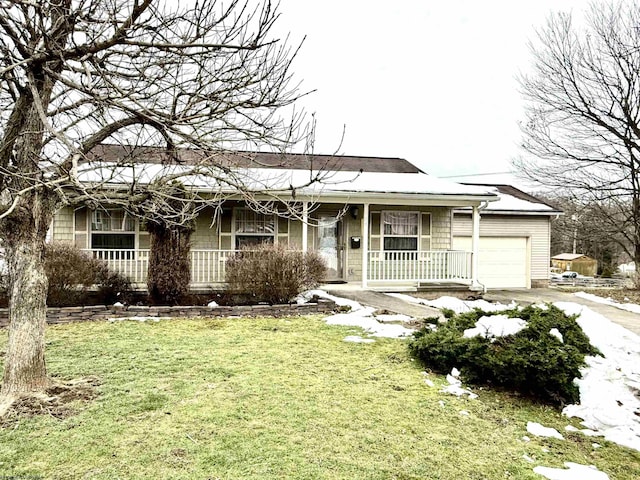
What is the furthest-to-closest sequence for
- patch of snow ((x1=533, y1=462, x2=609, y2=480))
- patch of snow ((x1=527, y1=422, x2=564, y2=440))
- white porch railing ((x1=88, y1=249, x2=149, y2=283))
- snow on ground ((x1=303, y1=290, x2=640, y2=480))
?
1. white porch railing ((x1=88, y1=249, x2=149, y2=283))
2. patch of snow ((x1=527, y1=422, x2=564, y2=440))
3. snow on ground ((x1=303, y1=290, x2=640, y2=480))
4. patch of snow ((x1=533, y1=462, x2=609, y2=480))

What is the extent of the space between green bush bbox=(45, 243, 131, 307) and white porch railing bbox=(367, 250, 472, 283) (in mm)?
6339

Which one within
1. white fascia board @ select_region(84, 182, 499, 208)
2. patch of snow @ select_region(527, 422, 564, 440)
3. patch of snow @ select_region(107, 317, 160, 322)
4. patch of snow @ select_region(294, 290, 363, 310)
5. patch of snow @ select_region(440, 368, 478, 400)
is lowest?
patch of snow @ select_region(527, 422, 564, 440)

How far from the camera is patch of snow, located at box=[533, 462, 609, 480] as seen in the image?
10.1ft

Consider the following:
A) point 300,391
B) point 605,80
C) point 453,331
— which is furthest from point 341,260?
point 605,80

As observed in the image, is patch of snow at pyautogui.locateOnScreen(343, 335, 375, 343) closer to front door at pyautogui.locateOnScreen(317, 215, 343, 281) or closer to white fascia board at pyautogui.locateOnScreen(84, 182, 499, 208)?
white fascia board at pyautogui.locateOnScreen(84, 182, 499, 208)

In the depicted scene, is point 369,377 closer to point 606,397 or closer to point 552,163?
point 606,397

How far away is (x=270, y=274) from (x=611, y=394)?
6361 mm

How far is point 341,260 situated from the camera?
13703 mm

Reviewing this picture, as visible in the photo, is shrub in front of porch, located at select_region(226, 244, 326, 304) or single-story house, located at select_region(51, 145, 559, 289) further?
single-story house, located at select_region(51, 145, 559, 289)

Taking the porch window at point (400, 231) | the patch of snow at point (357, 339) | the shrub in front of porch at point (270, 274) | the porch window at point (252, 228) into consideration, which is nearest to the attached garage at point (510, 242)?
the porch window at point (400, 231)

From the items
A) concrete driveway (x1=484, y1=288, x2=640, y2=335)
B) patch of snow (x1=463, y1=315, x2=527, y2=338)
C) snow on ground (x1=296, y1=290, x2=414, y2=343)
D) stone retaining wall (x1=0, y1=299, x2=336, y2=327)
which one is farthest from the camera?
concrete driveway (x1=484, y1=288, x2=640, y2=335)

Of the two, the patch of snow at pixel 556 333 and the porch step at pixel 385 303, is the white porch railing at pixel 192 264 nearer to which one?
the porch step at pixel 385 303

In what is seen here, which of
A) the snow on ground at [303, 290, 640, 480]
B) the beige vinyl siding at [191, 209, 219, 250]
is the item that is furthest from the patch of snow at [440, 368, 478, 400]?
the beige vinyl siding at [191, 209, 219, 250]

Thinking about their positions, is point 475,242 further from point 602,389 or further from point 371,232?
point 602,389
